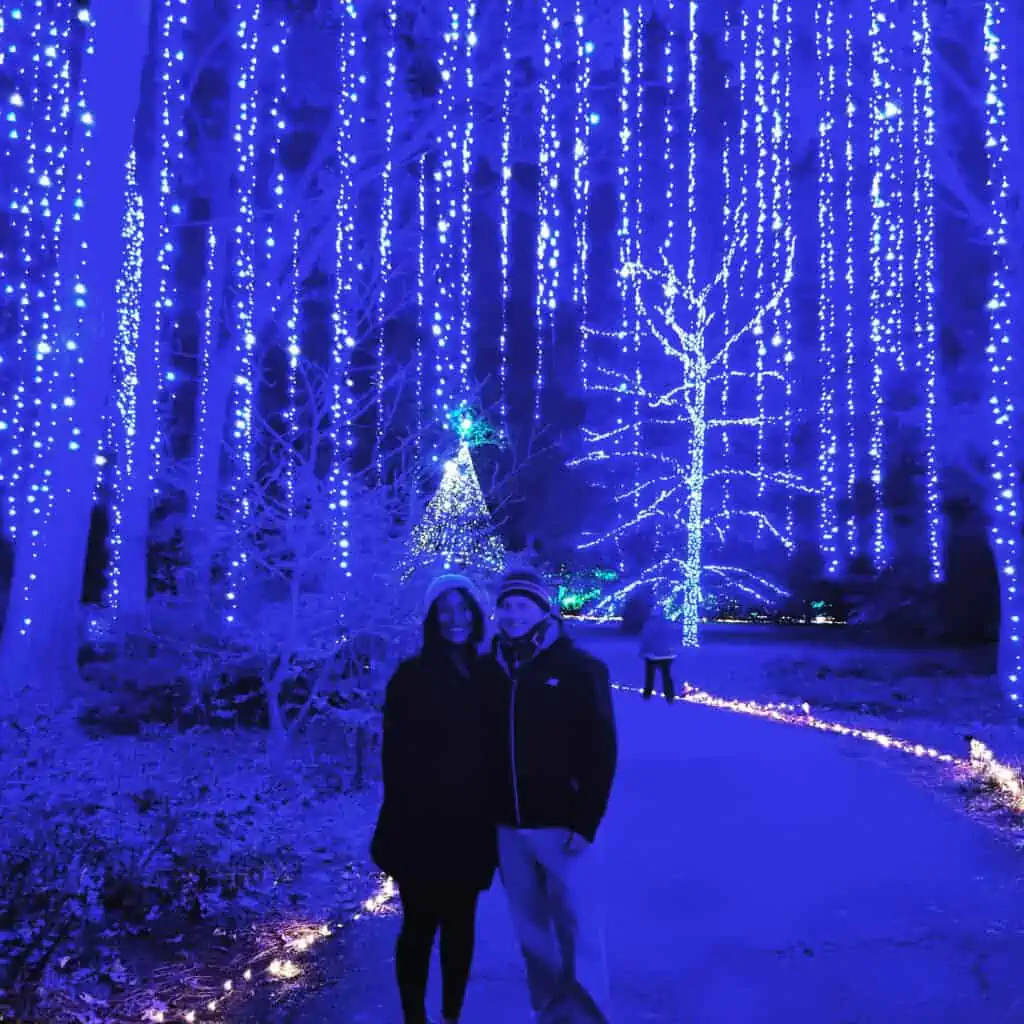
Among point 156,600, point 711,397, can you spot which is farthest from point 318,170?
point 711,397

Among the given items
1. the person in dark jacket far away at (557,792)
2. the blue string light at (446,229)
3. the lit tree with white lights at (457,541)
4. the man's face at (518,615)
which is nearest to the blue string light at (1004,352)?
the lit tree with white lights at (457,541)

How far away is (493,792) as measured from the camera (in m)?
3.77

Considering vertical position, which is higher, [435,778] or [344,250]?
[344,250]

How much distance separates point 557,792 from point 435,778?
1.41 feet

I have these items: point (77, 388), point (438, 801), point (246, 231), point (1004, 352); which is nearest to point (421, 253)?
point (246, 231)

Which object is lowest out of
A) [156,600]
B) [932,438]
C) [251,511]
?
[156,600]

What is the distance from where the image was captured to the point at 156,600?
11789 millimetres

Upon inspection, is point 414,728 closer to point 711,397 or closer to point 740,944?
point 740,944

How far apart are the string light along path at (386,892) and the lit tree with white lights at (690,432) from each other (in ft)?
28.5

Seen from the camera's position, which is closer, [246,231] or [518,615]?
[518,615]

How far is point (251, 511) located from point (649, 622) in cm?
738

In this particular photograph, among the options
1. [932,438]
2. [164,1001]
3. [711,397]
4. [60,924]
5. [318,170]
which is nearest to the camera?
[164,1001]

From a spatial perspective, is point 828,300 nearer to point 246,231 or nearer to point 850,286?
point 850,286

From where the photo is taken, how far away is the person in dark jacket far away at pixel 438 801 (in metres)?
3.63
